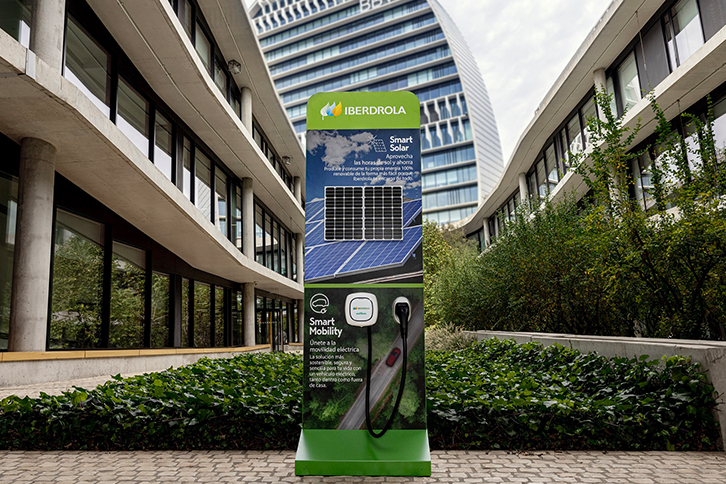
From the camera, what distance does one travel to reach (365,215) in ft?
13.6

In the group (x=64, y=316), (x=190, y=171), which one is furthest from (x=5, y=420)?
(x=190, y=171)

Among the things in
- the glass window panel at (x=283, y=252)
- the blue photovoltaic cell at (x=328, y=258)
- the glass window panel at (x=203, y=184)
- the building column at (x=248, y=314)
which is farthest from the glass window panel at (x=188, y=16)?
the glass window panel at (x=283, y=252)

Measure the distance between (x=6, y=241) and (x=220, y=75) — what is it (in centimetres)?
1162

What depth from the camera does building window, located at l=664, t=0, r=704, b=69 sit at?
12.0 m

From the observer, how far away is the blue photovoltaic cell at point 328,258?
13.4ft

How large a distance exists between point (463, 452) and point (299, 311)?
31.4 m

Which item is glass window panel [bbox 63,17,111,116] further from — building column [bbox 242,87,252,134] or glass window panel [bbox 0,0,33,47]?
building column [bbox 242,87,252,134]

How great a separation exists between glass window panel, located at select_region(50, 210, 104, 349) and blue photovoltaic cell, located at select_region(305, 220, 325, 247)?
808 cm

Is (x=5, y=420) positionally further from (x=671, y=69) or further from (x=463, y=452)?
(x=671, y=69)

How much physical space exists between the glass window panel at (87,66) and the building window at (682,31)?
13.5m

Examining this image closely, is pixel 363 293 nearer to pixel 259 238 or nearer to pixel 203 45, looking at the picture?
pixel 203 45

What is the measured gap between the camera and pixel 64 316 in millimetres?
10344

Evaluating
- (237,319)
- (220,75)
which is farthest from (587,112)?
(237,319)

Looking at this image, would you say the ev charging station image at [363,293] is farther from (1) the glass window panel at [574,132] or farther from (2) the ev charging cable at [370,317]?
(1) the glass window panel at [574,132]
